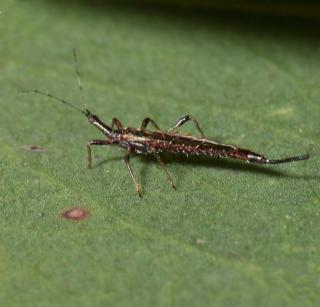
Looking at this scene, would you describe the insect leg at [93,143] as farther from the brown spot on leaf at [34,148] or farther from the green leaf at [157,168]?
the brown spot on leaf at [34,148]

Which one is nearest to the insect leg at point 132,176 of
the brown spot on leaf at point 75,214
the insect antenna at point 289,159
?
the brown spot on leaf at point 75,214

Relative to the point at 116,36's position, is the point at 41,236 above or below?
below

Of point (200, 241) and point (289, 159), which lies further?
point (289, 159)

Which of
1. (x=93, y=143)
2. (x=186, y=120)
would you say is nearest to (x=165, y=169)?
(x=186, y=120)

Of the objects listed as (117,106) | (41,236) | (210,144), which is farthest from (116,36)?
(41,236)

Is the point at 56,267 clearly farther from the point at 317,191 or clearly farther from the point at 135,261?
the point at 317,191

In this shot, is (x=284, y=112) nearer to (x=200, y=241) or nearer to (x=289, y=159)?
(x=289, y=159)

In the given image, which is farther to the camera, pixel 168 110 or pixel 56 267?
pixel 168 110
